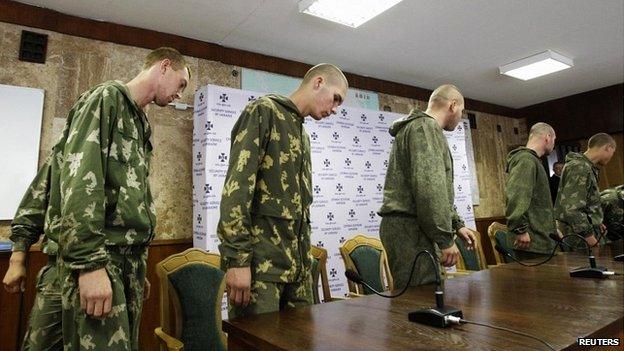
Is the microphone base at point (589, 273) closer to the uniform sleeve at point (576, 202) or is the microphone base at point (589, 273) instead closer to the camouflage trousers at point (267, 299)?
the camouflage trousers at point (267, 299)

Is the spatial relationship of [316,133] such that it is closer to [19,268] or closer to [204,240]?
[204,240]

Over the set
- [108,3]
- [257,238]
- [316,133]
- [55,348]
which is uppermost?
[108,3]

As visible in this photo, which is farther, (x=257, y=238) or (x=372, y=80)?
(x=372, y=80)

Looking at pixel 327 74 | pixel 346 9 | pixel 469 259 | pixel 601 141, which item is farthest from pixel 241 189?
pixel 601 141

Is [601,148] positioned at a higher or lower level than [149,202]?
higher

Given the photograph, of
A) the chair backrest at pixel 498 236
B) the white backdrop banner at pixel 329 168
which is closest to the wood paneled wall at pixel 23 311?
the white backdrop banner at pixel 329 168

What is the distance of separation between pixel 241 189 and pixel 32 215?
2.53ft

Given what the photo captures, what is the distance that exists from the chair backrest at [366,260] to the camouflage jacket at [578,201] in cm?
154

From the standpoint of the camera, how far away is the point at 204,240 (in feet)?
9.59

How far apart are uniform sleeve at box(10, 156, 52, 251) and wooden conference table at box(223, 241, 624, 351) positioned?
860 millimetres

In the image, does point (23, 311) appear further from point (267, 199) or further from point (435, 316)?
point (435, 316)

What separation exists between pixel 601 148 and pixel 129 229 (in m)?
3.75

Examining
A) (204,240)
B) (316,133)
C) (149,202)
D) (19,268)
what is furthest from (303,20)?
(19,268)

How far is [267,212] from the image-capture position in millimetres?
1283
